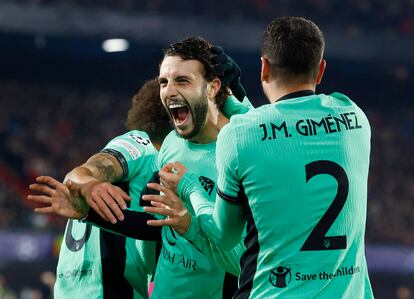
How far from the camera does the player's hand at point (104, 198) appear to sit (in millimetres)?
4344

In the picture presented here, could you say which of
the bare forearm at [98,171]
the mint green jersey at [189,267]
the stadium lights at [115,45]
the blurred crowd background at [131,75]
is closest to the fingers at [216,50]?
the mint green jersey at [189,267]

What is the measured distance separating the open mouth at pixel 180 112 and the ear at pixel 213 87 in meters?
0.18

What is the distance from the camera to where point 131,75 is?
27.6m

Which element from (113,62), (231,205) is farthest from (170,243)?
(113,62)

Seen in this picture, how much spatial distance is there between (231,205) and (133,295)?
1.77m

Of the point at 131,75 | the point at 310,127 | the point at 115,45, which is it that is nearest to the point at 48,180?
the point at 310,127

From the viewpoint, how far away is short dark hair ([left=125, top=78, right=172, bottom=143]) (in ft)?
18.3

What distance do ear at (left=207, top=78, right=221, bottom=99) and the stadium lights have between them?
1936 centimetres

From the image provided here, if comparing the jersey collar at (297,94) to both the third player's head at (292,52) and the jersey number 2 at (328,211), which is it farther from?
the jersey number 2 at (328,211)

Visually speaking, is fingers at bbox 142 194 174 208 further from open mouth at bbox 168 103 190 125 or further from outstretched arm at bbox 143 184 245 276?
open mouth at bbox 168 103 190 125

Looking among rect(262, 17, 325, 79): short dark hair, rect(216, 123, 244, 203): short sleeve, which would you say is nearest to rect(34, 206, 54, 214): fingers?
rect(216, 123, 244, 203): short sleeve

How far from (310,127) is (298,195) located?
29cm

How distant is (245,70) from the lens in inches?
1086

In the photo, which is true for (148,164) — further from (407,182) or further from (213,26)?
(407,182)
